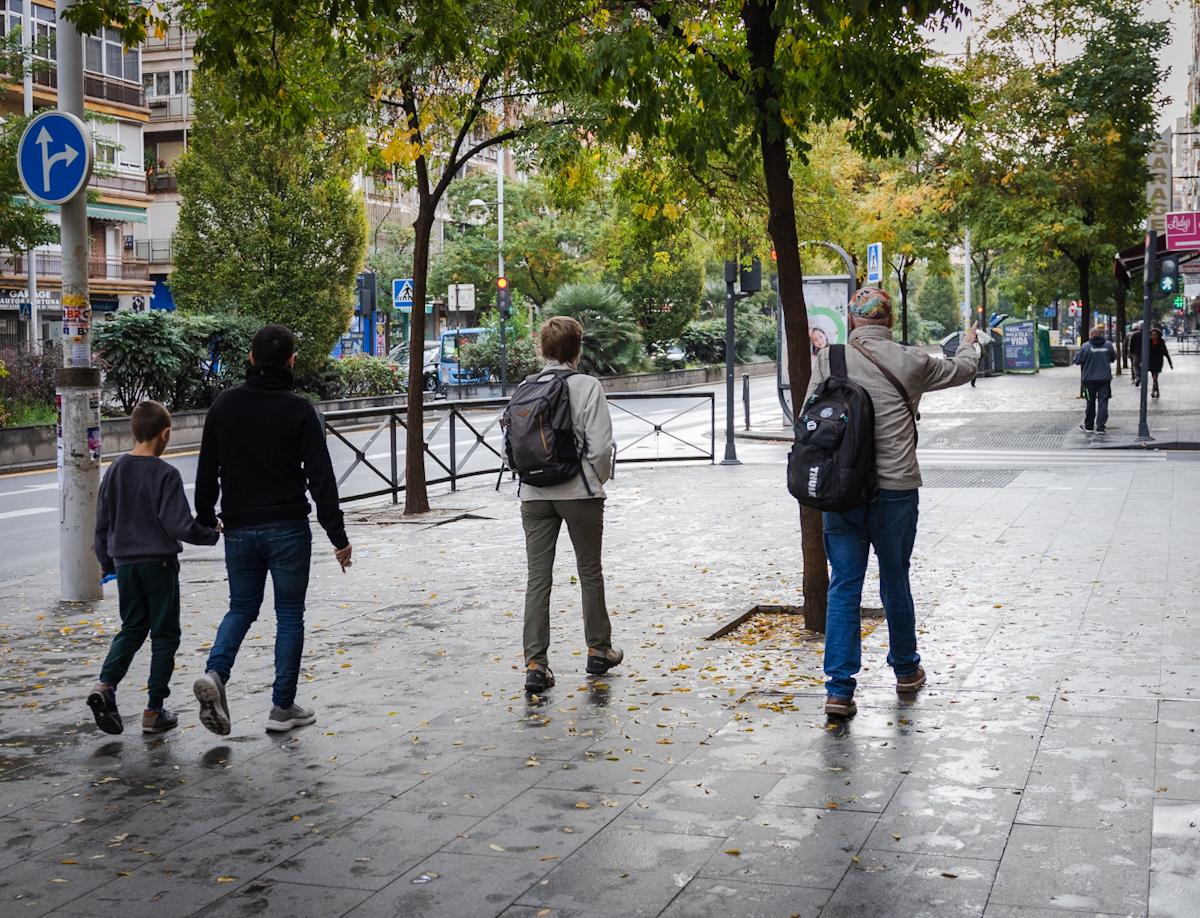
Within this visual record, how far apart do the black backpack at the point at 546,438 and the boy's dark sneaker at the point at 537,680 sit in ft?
2.84

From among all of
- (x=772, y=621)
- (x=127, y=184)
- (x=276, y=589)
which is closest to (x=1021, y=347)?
(x=127, y=184)

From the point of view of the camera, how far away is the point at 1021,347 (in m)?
56.1

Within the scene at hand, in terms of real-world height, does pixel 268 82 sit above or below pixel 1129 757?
above

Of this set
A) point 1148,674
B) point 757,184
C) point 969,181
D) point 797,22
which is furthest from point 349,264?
point 1148,674

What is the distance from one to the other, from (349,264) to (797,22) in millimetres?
27781

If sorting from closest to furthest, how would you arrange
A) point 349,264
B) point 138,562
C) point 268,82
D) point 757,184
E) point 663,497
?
1. point 138,562
2. point 268,82
3. point 663,497
4. point 757,184
5. point 349,264

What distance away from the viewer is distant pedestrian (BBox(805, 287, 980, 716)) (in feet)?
20.7

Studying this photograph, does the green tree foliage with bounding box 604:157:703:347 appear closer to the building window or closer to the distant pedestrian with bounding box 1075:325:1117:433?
the distant pedestrian with bounding box 1075:325:1117:433

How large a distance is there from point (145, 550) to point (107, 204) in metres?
50.1

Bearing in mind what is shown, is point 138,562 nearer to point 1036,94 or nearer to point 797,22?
point 797,22

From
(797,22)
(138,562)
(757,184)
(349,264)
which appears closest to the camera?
(138,562)

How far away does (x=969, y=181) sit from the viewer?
3650 centimetres

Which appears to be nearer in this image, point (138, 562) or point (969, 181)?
point (138, 562)

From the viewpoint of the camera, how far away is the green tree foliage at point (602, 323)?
49562mm
